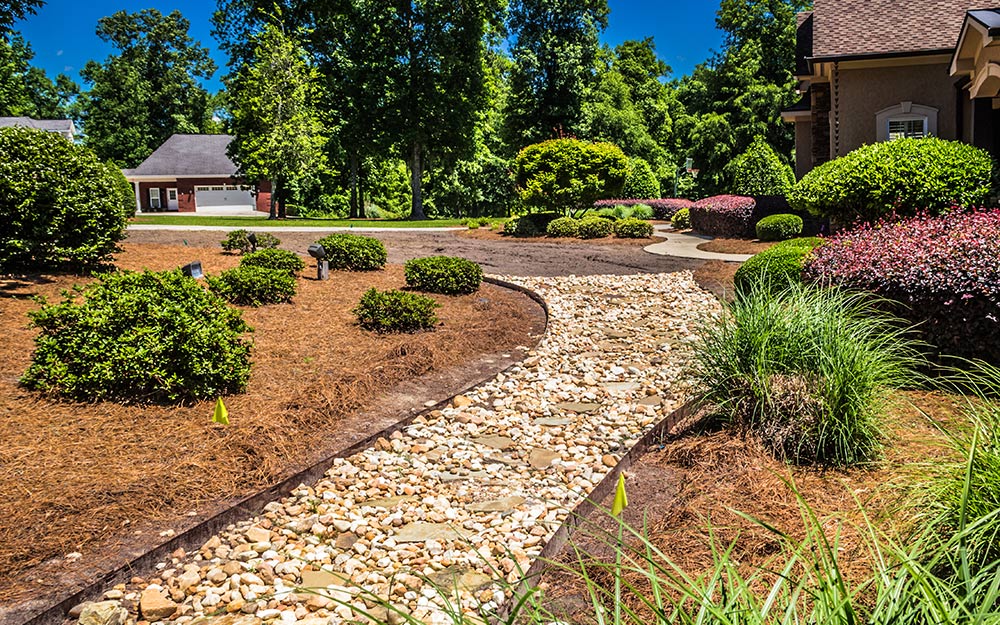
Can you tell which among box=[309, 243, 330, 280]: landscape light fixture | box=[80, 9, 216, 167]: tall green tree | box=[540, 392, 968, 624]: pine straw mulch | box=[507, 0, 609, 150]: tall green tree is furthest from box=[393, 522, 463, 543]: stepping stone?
box=[80, 9, 216, 167]: tall green tree

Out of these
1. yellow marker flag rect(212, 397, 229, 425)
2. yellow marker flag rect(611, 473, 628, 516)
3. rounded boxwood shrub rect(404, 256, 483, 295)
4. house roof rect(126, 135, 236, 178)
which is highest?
house roof rect(126, 135, 236, 178)

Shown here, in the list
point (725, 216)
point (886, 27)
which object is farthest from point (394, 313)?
point (886, 27)

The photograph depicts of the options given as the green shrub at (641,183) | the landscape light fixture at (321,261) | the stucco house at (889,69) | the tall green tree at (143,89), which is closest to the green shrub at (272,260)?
the landscape light fixture at (321,261)

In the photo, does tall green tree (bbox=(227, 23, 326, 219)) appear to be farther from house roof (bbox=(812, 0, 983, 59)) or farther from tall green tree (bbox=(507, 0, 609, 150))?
house roof (bbox=(812, 0, 983, 59))

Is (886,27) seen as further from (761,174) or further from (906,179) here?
(761,174)

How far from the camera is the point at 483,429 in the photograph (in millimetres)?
5094

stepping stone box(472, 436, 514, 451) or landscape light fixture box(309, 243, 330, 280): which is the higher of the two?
landscape light fixture box(309, 243, 330, 280)

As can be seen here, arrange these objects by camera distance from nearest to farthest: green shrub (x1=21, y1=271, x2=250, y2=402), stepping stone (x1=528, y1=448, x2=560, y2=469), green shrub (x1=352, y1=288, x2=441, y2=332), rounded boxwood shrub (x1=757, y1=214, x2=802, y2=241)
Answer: stepping stone (x1=528, y1=448, x2=560, y2=469) → green shrub (x1=21, y1=271, x2=250, y2=402) → green shrub (x1=352, y1=288, x2=441, y2=332) → rounded boxwood shrub (x1=757, y1=214, x2=802, y2=241)

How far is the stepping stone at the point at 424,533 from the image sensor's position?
3.52 metres

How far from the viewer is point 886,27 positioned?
15195 mm

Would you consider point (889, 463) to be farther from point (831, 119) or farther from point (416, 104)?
point (416, 104)

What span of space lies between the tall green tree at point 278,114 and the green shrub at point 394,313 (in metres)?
22.6

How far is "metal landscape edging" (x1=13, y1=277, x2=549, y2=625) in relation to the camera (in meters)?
2.75

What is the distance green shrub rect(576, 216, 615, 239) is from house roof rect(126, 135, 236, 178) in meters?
33.9
